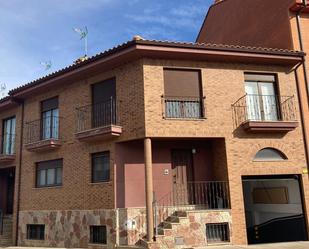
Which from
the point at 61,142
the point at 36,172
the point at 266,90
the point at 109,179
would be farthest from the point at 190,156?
the point at 36,172

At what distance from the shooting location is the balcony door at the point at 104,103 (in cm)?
1348

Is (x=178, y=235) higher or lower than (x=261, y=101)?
lower

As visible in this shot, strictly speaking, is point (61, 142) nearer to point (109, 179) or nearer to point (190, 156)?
point (109, 179)

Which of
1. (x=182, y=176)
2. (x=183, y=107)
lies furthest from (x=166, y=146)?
(x=183, y=107)

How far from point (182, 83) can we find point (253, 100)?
3090 mm

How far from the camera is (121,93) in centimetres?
1322

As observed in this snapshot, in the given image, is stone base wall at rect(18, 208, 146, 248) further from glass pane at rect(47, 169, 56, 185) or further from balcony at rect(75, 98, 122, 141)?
balcony at rect(75, 98, 122, 141)

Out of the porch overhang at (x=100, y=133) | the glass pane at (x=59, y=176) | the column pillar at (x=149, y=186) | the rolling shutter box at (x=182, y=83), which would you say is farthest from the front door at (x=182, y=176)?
the glass pane at (x=59, y=176)

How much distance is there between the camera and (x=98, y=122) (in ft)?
45.3

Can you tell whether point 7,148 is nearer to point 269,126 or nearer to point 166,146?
point 166,146

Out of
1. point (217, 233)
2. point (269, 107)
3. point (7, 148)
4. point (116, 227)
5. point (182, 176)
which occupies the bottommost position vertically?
point (217, 233)

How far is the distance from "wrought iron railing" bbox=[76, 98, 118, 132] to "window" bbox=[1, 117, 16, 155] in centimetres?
525

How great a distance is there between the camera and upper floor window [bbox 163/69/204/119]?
42.5 feet

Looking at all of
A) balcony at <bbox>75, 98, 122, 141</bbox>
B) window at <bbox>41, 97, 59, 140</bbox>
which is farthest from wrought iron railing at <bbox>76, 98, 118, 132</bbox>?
window at <bbox>41, 97, 59, 140</bbox>
